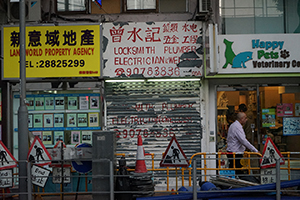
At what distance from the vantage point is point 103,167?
805cm

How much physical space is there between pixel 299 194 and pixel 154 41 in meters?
5.99

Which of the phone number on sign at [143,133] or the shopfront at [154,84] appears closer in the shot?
the shopfront at [154,84]

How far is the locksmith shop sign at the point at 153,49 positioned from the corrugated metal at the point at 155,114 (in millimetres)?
517

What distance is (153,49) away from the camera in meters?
11.1

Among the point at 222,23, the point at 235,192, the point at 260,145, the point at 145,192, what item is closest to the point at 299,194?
the point at 235,192

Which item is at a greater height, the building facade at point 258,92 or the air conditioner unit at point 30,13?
the air conditioner unit at point 30,13

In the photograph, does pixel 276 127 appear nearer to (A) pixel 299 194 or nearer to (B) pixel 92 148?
(A) pixel 299 194

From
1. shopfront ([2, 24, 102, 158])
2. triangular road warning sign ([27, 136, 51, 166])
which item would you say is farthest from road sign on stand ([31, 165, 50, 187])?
shopfront ([2, 24, 102, 158])

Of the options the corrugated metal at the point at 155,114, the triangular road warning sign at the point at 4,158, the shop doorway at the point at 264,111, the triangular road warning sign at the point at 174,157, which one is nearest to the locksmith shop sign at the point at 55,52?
the corrugated metal at the point at 155,114

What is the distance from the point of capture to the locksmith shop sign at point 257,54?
10.9 meters

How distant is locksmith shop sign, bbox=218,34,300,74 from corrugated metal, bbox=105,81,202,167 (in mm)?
1282

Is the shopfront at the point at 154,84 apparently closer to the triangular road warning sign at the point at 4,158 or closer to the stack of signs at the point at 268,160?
the stack of signs at the point at 268,160

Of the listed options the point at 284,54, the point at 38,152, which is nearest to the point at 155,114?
the point at 38,152

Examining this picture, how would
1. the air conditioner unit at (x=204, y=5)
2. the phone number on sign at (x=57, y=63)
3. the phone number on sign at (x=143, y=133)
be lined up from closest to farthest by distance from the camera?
the air conditioner unit at (x=204, y=5)
the phone number on sign at (x=57, y=63)
the phone number on sign at (x=143, y=133)
